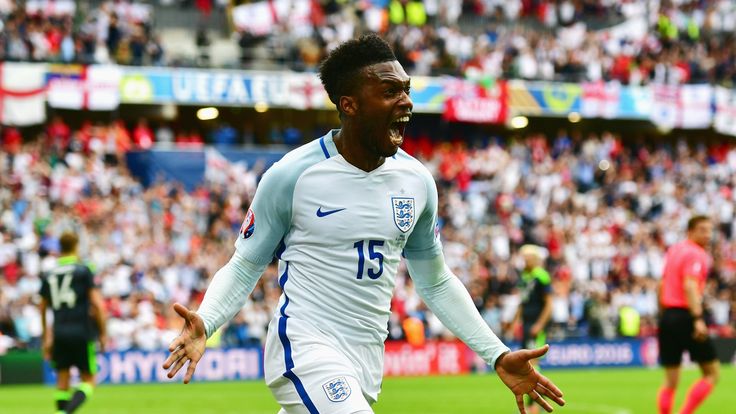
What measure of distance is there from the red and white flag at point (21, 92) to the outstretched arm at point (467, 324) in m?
25.4

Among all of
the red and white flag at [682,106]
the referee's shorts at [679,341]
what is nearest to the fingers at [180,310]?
the referee's shorts at [679,341]

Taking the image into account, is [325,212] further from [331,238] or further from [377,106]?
[377,106]

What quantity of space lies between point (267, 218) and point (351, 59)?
2.66 feet

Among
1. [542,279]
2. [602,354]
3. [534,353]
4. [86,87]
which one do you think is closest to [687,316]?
[542,279]

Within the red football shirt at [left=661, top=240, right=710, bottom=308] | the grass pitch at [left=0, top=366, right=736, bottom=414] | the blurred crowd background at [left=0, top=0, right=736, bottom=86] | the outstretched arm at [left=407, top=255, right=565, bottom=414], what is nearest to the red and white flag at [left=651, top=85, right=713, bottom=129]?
the blurred crowd background at [left=0, top=0, right=736, bottom=86]

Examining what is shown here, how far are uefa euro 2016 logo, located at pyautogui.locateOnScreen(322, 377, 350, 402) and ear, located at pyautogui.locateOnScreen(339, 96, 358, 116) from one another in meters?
1.19

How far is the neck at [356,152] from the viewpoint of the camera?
18.0 ft

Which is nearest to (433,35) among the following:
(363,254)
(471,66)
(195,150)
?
(471,66)

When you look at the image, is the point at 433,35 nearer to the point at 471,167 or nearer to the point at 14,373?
the point at 471,167

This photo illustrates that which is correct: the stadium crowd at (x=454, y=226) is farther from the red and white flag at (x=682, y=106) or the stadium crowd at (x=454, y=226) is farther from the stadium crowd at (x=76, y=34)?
the stadium crowd at (x=76, y=34)

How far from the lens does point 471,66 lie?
36250 millimetres

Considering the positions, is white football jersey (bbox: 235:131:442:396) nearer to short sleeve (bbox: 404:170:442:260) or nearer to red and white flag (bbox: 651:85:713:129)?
short sleeve (bbox: 404:170:442:260)

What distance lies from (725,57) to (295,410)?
38.8 metres

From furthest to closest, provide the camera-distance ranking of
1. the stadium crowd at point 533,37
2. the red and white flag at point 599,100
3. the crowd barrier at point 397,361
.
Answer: the red and white flag at point 599,100
the stadium crowd at point 533,37
the crowd barrier at point 397,361
